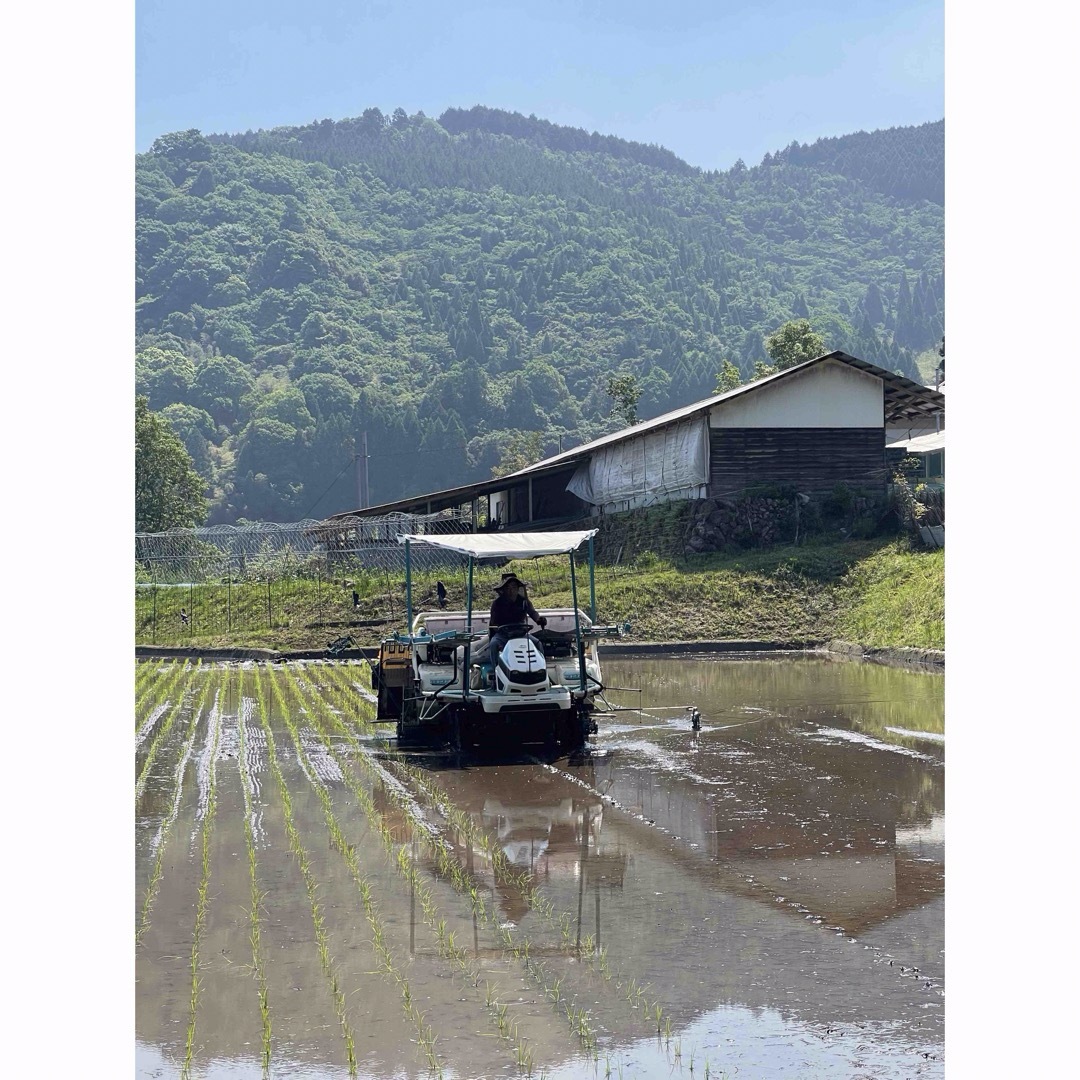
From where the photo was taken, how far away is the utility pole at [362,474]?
9431 cm

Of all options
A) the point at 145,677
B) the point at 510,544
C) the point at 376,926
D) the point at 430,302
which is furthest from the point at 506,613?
the point at 430,302

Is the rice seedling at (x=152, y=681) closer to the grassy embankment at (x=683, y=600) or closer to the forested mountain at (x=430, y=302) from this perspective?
the grassy embankment at (x=683, y=600)

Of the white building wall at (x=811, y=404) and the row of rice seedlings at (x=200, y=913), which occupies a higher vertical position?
the white building wall at (x=811, y=404)

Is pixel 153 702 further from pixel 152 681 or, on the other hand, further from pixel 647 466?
pixel 647 466

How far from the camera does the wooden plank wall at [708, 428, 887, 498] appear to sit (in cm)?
3650

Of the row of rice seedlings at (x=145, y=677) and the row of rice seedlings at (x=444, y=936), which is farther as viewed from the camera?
the row of rice seedlings at (x=145, y=677)

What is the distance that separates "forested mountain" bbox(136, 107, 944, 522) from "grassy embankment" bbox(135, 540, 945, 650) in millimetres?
79608

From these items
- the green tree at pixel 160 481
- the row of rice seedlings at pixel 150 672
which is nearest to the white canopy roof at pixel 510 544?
the row of rice seedlings at pixel 150 672

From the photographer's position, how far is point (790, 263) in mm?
184250

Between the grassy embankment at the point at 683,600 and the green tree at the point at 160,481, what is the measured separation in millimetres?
20383

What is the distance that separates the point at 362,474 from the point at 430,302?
49.5 meters

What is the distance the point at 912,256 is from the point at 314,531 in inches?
6713
